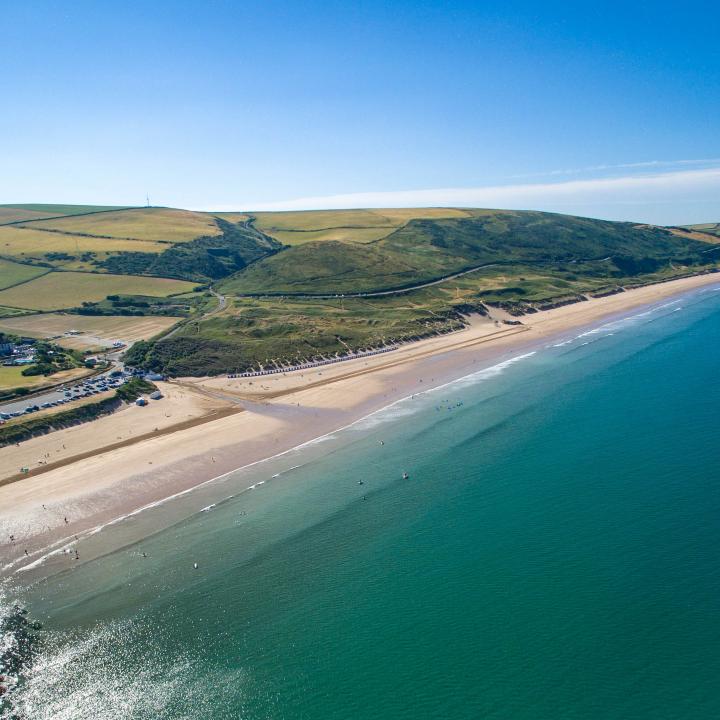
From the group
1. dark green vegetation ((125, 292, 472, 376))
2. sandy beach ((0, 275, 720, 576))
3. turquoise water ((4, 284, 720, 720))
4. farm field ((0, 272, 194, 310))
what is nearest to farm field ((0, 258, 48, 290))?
farm field ((0, 272, 194, 310))

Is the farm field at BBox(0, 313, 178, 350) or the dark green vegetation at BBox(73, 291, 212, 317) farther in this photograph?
the dark green vegetation at BBox(73, 291, 212, 317)

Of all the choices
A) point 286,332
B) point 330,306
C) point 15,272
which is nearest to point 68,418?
point 286,332

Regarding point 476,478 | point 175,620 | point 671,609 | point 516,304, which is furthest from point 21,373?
point 516,304

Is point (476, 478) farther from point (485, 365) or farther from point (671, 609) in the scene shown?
point (485, 365)

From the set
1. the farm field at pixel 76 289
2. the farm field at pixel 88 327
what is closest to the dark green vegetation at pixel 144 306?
the farm field at pixel 88 327

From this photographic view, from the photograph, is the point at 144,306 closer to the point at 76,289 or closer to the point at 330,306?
the point at 76,289

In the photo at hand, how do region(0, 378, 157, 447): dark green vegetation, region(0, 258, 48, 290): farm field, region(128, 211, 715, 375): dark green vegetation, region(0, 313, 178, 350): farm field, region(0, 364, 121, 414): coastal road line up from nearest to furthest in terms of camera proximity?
region(0, 378, 157, 447): dark green vegetation
region(0, 364, 121, 414): coastal road
region(128, 211, 715, 375): dark green vegetation
region(0, 313, 178, 350): farm field
region(0, 258, 48, 290): farm field

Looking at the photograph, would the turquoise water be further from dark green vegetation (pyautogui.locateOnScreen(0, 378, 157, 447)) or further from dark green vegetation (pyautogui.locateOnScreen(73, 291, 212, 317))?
dark green vegetation (pyautogui.locateOnScreen(73, 291, 212, 317))
